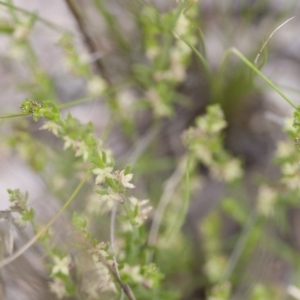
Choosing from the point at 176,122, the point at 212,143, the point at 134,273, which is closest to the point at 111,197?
the point at 134,273

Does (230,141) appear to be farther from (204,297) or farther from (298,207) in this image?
(204,297)

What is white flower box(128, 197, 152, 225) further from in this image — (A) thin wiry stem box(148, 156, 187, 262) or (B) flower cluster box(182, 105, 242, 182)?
(A) thin wiry stem box(148, 156, 187, 262)

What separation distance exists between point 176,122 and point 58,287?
0.55m

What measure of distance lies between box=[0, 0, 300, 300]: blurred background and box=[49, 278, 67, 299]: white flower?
Answer: 0.37 ft

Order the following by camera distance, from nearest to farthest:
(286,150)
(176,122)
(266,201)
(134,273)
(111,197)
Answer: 1. (111,197)
2. (134,273)
3. (286,150)
4. (266,201)
5. (176,122)

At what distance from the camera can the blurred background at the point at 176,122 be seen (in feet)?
2.63

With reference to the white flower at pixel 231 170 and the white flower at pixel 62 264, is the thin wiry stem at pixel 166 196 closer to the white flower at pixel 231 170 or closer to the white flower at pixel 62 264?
the white flower at pixel 231 170

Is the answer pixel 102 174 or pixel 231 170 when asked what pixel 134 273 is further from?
pixel 231 170

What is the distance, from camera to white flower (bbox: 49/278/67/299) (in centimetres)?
59

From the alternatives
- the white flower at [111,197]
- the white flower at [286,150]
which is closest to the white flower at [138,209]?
the white flower at [111,197]

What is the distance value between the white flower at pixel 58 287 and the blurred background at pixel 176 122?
112 millimetres

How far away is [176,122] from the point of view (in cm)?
105

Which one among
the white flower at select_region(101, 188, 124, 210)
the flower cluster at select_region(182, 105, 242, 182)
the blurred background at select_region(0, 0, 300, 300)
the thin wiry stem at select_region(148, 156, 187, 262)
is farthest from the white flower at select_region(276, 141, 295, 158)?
the white flower at select_region(101, 188, 124, 210)

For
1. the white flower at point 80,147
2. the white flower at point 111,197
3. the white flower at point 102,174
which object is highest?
the white flower at point 80,147
